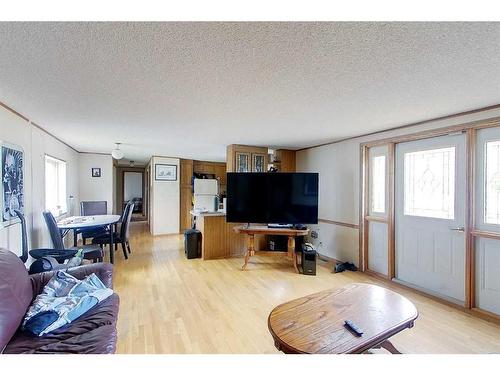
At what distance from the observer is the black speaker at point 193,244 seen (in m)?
4.34

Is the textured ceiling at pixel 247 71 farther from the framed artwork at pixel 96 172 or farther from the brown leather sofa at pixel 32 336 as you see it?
the framed artwork at pixel 96 172

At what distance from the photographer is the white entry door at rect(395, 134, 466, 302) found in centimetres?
265

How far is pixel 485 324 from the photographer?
90.7 inches

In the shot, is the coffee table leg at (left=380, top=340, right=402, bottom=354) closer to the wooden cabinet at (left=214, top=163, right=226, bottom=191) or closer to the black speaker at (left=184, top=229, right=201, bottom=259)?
the black speaker at (left=184, top=229, right=201, bottom=259)

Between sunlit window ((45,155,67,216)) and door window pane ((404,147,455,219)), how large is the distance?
534 cm

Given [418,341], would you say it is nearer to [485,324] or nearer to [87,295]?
[485,324]

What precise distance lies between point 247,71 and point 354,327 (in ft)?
5.67

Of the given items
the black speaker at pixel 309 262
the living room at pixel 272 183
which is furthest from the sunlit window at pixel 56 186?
the black speaker at pixel 309 262

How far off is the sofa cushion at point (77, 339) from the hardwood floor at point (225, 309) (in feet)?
1.55

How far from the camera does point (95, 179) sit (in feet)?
19.3

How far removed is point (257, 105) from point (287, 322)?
1808 mm

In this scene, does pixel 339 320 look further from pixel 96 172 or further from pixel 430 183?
→ pixel 96 172

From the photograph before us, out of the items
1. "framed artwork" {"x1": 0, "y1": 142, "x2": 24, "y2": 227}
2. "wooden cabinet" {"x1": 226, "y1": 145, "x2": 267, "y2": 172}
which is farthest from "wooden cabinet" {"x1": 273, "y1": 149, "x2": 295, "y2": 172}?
"framed artwork" {"x1": 0, "y1": 142, "x2": 24, "y2": 227}
